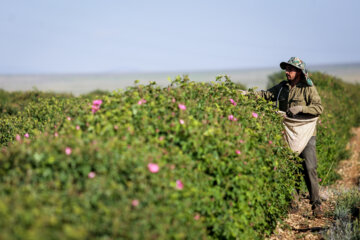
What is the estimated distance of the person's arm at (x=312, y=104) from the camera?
518cm

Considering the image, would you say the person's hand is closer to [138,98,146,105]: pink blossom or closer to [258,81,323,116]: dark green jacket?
[258,81,323,116]: dark green jacket

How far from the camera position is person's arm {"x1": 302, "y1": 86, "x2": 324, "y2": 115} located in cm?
518

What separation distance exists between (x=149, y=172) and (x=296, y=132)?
318 centimetres

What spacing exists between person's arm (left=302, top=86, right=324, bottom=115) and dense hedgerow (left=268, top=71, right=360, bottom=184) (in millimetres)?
2351

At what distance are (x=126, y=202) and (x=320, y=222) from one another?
391 centimetres

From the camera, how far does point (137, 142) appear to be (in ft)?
9.74

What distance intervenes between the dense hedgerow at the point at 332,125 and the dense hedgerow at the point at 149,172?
3919 mm

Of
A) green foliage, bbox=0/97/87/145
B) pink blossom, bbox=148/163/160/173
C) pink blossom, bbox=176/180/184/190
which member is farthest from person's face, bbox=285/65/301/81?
green foliage, bbox=0/97/87/145

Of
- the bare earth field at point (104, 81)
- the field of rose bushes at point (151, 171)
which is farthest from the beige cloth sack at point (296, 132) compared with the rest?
the bare earth field at point (104, 81)

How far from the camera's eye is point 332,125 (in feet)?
30.4

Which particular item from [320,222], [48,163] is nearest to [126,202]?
[48,163]

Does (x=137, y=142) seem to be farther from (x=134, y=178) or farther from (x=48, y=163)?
(x=48, y=163)

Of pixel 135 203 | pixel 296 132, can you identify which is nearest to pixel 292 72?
pixel 296 132

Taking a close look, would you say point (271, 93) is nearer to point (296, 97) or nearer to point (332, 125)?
Result: point (296, 97)
